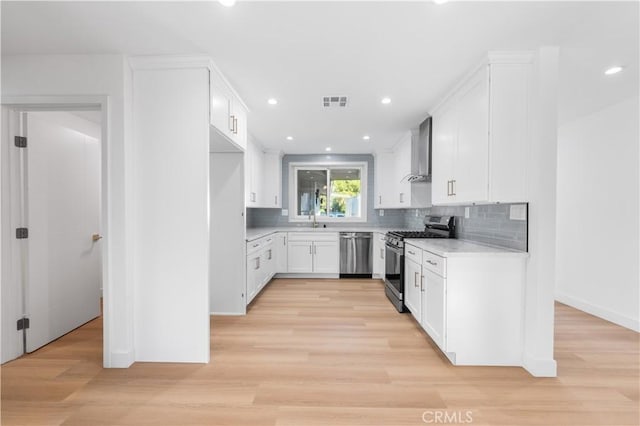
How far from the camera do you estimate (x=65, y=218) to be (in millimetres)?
2924

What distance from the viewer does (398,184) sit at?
196 inches

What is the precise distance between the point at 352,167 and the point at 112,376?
502cm

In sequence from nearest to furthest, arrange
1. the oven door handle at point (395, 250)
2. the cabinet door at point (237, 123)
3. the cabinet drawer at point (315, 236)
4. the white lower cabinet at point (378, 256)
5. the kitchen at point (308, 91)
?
the kitchen at point (308, 91) < the cabinet door at point (237, 123) < the oven door handle at point (395, 250) < the white lower cabinet at point (378, 256) < the cabinet drawer at point (315, 236)

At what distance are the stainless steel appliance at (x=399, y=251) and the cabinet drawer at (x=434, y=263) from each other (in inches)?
25.5

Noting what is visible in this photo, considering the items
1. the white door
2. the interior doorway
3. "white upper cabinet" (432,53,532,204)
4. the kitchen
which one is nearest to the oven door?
the kitchen

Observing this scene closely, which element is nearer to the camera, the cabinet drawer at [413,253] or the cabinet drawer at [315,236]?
the cabinet drawer at [413,253]

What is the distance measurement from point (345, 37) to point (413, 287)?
2458 mm

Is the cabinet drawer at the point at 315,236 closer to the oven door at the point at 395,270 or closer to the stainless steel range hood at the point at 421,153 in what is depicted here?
the oven door at the point at 395,270

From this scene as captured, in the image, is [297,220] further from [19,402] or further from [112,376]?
[19,402]

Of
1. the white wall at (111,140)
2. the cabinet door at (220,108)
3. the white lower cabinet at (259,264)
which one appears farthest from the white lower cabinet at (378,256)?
the white wall at (111,140)

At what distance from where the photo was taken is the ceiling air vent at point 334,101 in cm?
308

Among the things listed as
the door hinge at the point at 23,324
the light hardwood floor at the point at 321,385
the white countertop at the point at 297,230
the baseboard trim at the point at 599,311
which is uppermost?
the white countertop at the point at 297,230

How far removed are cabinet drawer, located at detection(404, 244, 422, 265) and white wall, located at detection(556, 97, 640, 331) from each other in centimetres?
229

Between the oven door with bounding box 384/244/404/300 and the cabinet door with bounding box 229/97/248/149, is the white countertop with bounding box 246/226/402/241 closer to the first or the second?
the oven door with bounding box 384/244/404/300
